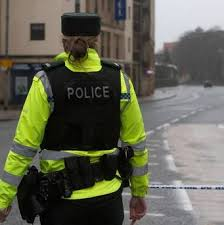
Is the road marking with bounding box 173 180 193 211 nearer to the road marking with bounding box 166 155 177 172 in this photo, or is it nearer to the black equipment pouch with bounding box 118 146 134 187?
the road marking with bounding box 166 155 177 172

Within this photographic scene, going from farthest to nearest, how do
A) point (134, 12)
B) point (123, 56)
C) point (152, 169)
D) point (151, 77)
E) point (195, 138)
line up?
1. point (151, 77)
2. point (134, 12)
3. point (123, 56)
4. point (195, 138)
5. point (152, 169)

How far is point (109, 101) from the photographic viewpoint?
3693 mm

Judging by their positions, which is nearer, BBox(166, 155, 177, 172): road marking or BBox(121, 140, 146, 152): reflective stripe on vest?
BBox(121, 140, 146, 152): reflective stripe on vest

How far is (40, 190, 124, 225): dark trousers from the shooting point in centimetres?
359

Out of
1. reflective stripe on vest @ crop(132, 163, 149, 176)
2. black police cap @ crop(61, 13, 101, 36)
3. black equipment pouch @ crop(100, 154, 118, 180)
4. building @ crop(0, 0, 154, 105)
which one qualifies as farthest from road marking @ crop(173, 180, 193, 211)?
building @ crop(0, 0, 154, 105)

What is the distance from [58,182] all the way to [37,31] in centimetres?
4278

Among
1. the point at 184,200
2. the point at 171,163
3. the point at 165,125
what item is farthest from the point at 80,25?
the point at 165,125

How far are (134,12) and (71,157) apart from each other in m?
62.8

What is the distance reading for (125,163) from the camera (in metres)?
3.81

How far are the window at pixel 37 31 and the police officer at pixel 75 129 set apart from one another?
42.4 meters

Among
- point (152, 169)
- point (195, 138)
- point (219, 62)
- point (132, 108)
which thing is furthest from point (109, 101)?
point (219, 62)

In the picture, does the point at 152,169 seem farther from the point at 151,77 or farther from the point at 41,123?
the point at 151,77

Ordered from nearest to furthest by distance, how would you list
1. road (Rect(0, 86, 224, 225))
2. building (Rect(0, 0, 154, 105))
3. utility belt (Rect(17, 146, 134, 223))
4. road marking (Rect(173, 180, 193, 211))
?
utility belt (Rect(17, 146, 134, 223)) → road (Rect(0, 86, 224, 225)) → road marking (Rect(173, 180, 193, 211)) → building (Rect(0, 0, 154, 105))

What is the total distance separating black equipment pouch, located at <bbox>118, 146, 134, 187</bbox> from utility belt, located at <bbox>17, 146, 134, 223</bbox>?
0.11m
